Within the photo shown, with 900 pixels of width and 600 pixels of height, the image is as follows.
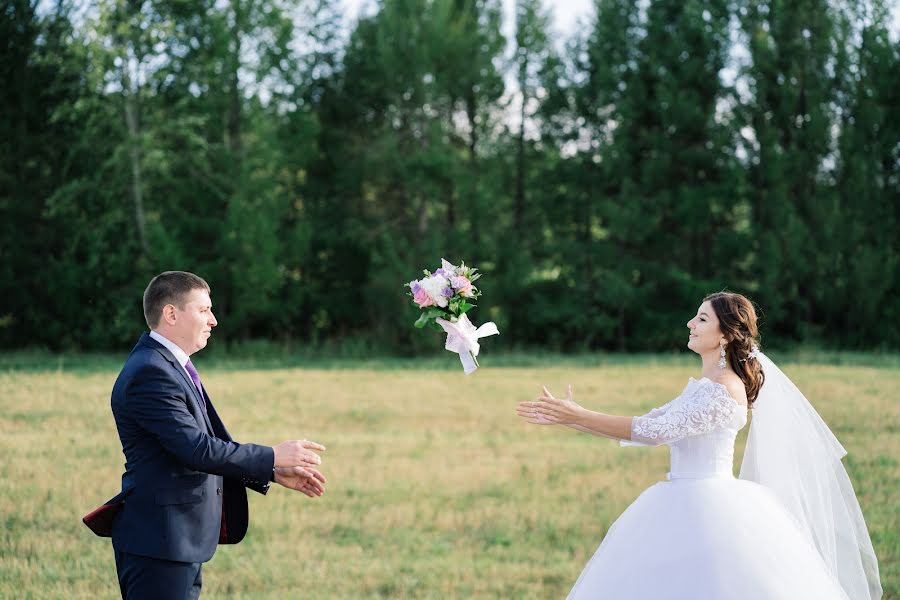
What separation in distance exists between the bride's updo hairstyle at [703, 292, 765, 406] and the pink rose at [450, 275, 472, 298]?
1309mm

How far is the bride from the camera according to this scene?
5.38m

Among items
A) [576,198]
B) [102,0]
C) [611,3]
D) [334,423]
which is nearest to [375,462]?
[334,423]

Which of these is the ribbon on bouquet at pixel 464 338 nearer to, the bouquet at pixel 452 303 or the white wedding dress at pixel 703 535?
the bouquet at pixel 452 303

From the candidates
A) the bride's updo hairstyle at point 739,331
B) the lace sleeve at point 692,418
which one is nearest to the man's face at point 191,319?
the lace sleeve at point 692,418

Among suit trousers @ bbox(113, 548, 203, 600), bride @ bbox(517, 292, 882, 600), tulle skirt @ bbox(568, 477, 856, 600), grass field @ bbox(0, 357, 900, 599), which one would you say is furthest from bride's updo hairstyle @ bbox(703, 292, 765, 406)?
grass field @ bbox(0, 357, 900, 599)

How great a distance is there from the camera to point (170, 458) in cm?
495

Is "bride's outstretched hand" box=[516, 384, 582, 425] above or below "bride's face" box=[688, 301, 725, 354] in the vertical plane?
below

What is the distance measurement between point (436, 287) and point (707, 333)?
4.97 feet

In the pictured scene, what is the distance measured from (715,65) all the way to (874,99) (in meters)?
5.27

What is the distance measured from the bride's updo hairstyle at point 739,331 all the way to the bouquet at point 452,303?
4.09ft

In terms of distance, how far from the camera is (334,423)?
18.1 meters

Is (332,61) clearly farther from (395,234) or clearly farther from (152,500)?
(152,500)

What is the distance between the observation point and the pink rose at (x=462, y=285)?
19.7 feet

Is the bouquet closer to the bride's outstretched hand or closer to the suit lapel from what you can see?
the bride's outstretched hand
